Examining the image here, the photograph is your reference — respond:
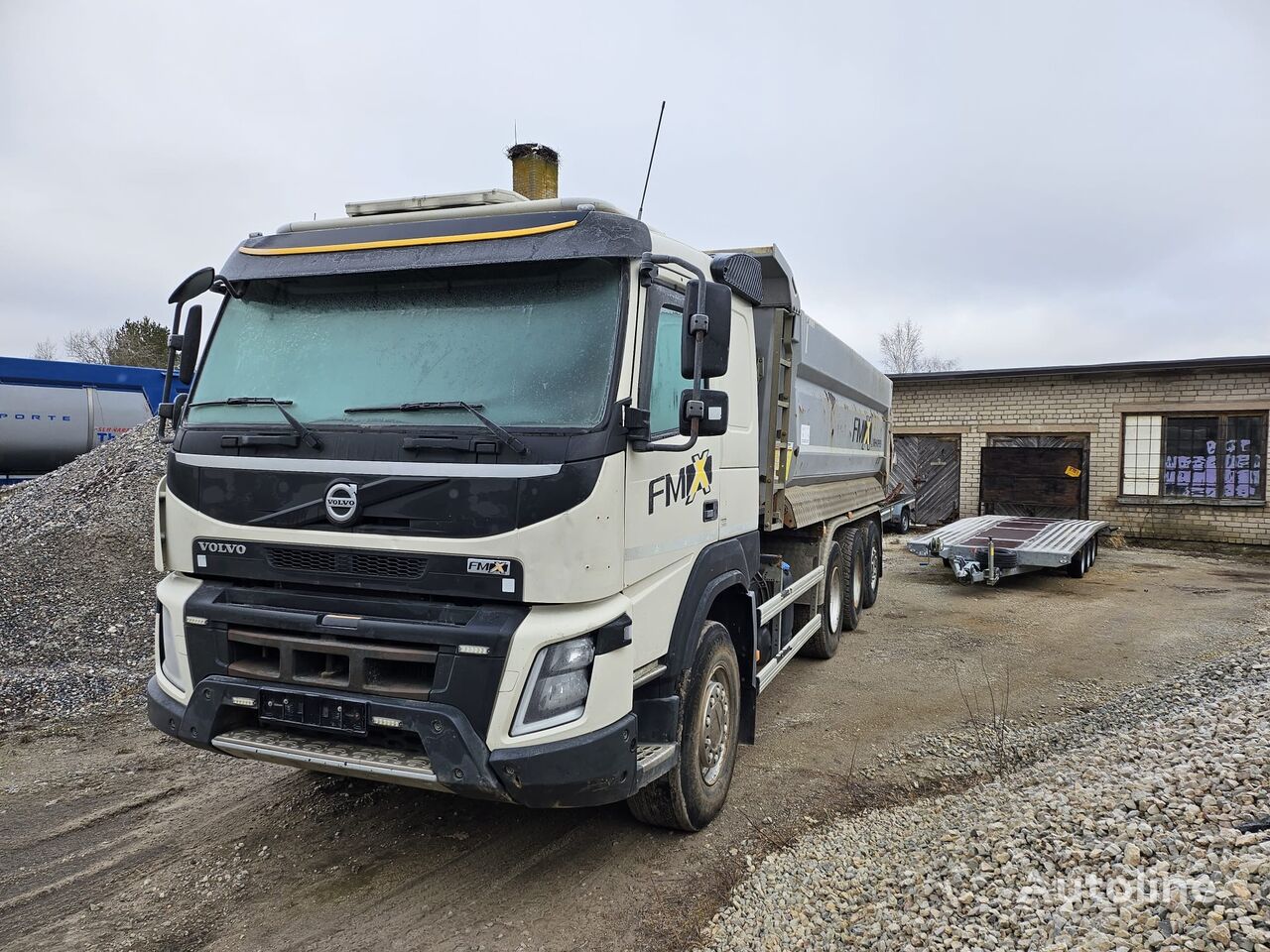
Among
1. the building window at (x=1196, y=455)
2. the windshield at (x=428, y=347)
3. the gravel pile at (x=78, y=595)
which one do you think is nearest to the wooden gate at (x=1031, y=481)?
the building window at (x=1196, y=455)

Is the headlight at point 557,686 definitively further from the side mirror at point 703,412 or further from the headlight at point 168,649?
the headlight at point 168,649

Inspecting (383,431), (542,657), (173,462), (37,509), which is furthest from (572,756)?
(37,509)

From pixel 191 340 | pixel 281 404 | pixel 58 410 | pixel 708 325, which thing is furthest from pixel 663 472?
pixel 58 410

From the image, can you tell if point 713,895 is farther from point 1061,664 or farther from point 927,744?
point 1061,664

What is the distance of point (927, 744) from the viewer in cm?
548

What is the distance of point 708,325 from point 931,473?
17.4 meters

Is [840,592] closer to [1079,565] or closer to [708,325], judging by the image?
[708,325]

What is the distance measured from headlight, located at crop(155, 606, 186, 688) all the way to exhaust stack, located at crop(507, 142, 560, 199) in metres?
3.87

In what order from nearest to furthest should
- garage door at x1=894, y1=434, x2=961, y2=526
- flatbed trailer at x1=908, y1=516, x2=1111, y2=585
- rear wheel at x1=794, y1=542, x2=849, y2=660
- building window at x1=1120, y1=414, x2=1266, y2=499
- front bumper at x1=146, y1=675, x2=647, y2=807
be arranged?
front bumper at x1=146, y1=675, x2=647, y2=807, rear wheel at x1=794, y1=542, x2=849, y2=660, flatbed trailer at x1=908, y1=516, x2=1111, y2=585, building window at x1=1120, y1=414, x2=1266, y2=499, garage door at x1=894, y1=434, x2=961, y2=526

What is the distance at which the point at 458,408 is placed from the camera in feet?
10.8

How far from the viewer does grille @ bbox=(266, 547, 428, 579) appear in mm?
3195

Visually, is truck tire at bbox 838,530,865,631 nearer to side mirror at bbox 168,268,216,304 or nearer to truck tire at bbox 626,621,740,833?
truck tire at bbox 626,621,740,833

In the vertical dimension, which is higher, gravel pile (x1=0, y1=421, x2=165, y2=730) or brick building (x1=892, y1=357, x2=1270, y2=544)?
brick building (x1=892, y1=357, x2=1270, y2=544)

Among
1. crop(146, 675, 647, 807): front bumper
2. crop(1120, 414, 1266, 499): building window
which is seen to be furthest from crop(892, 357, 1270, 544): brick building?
crop(146, 675, 647, 807): front bumper
